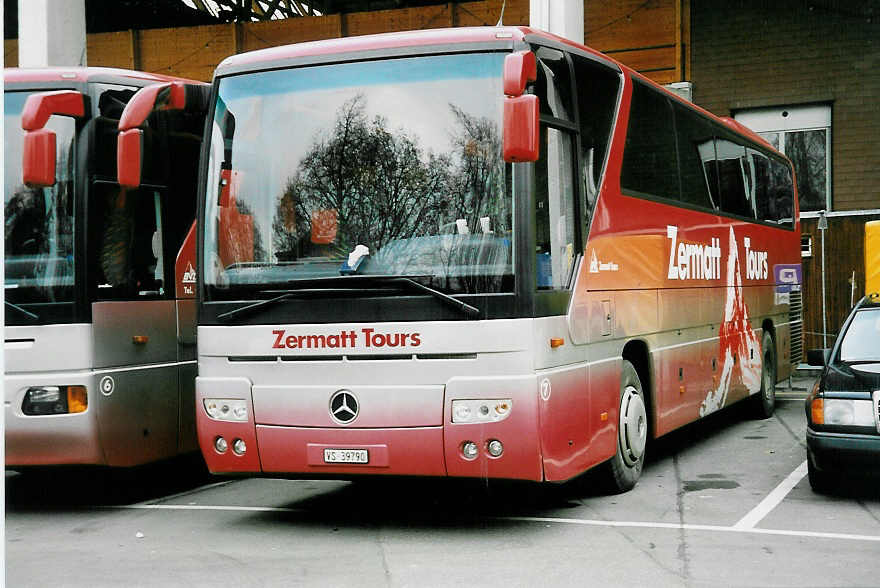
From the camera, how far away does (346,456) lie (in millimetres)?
7672

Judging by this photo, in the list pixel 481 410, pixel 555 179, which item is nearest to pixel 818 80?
pixel 555 179

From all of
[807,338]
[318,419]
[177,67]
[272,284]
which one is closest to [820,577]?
[318,419]

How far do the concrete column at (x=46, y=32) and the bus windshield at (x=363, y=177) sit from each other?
10.0 m

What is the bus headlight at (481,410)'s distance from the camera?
24.5 feet

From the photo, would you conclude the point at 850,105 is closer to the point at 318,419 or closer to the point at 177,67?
the point at 177,67

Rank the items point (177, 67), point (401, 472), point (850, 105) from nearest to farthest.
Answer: point (401, 472), point (850, 105), point (177, 67)

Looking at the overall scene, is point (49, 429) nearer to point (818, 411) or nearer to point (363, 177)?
point (363, 177)

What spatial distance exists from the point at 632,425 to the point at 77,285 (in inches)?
172

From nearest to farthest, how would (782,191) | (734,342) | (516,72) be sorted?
(516,72) → (734,342) → (782,191)

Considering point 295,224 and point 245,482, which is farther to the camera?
point 245,482

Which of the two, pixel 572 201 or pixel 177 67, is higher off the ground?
pixel 177 67

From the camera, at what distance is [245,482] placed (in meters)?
10.8

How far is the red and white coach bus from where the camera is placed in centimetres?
874

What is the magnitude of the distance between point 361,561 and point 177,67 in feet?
56.0
